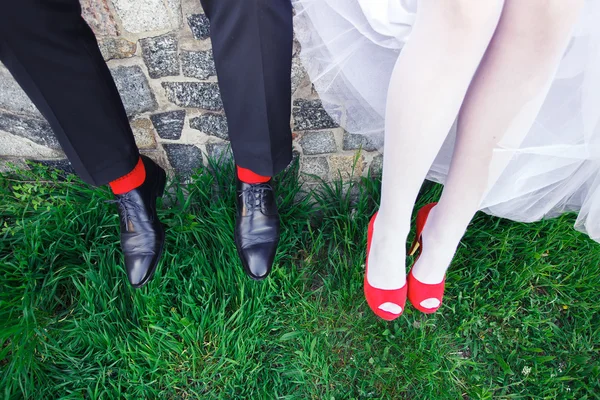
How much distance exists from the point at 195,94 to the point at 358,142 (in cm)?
58

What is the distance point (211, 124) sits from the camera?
4.75 ft

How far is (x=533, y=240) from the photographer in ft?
4.60

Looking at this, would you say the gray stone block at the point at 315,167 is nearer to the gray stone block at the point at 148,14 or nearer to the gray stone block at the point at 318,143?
the gray stone block at the point at 318,143

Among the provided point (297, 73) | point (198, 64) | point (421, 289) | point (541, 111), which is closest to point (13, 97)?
point (198, 64)

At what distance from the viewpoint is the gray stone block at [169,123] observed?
1430 millimetres

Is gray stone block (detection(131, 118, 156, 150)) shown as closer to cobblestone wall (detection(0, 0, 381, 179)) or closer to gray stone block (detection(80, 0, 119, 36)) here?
cobblestone wall (detection(0, 0, 381, 179))

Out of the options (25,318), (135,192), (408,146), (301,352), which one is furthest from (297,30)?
(25,318)

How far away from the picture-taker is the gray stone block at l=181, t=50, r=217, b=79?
1.28 m

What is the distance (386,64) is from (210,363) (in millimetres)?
988

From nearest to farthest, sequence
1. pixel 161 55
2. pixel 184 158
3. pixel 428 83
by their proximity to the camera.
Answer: pixel 428 83 → pixel 161 55 → pixel 184 158

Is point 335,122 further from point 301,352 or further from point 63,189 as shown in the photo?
point 63,189

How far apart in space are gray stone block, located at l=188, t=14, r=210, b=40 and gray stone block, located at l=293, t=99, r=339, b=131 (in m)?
0.35

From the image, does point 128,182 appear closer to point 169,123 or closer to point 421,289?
point 169,123

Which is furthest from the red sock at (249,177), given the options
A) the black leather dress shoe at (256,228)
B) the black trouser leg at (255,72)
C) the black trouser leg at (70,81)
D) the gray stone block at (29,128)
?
the gray stone block at (29,128)
